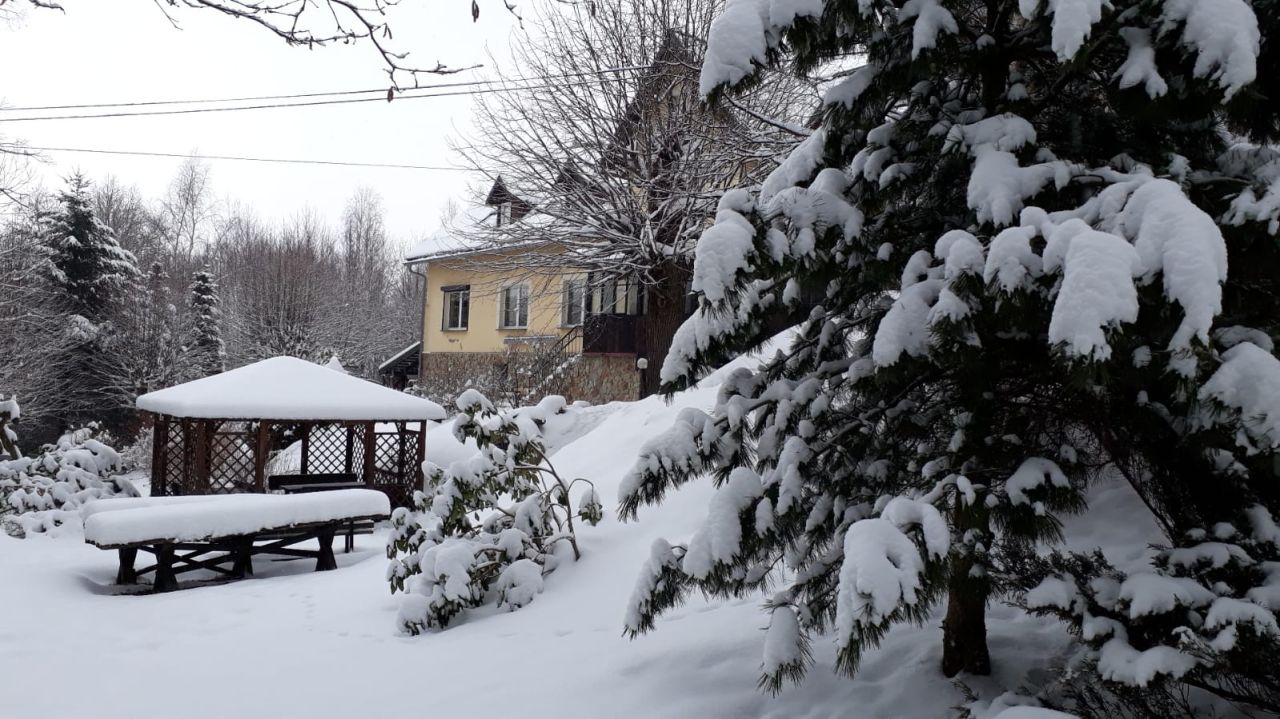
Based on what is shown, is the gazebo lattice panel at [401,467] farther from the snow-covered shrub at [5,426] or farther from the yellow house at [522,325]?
the snow-covered shrub at [5,426]

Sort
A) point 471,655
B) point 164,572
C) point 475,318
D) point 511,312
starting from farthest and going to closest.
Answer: point 475,318
point 511,312
point 164,572
point 471,655

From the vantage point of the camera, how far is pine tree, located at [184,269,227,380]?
26.2 metres

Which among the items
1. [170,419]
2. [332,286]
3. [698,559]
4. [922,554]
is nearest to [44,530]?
[170,419]

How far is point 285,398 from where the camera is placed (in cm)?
1343

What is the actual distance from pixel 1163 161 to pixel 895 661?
238 centimetres

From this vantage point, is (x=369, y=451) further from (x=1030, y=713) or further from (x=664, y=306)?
(x=1030, y=713)

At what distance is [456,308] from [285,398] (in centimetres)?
1328

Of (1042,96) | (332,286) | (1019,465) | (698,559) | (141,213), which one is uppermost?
(141,213)

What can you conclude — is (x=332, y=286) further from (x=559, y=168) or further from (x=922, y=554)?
(x=922, y=554)

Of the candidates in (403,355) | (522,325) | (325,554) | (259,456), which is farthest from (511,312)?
(325,554)

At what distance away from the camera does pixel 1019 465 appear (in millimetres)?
2811

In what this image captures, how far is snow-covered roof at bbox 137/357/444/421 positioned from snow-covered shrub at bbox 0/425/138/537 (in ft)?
4.23

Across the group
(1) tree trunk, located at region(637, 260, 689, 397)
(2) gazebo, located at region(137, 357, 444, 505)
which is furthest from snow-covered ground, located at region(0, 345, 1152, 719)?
(1) tree trunk, located at region(637, 260, 689, 397)

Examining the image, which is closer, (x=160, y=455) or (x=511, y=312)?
(x=160, y=455)
